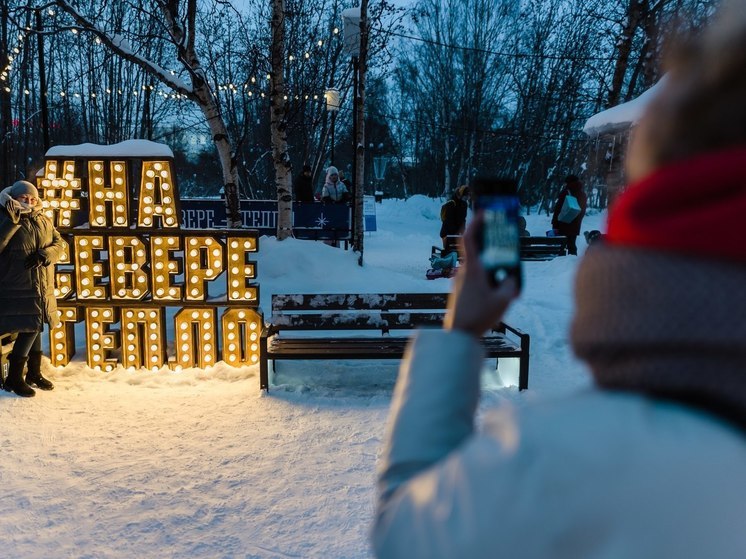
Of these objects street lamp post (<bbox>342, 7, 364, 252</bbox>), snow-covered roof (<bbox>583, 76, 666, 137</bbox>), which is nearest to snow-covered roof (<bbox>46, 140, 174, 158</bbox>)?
street lamp post (<bbox>342, 7, 364, 252</bbox>)

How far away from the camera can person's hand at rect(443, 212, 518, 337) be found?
0.98 m

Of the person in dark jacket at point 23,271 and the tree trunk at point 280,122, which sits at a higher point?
the tree trunk at point 280,122

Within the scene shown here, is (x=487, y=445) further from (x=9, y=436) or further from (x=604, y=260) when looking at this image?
(x=9, y=436)

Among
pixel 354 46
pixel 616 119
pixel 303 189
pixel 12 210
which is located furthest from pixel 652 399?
pixel 303 189

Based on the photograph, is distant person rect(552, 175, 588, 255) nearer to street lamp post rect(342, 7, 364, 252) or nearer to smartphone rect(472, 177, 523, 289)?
street lamp post rect(342, 7, 364, 252)

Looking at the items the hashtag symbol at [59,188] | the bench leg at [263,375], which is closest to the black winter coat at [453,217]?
the bench leg at [263,375]

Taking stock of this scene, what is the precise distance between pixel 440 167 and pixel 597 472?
1671 inches

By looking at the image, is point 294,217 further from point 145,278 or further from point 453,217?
point 145,278

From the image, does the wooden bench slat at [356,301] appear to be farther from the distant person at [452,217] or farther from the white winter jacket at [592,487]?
the distant person at [452,217]

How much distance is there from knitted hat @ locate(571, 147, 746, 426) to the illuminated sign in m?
5.49

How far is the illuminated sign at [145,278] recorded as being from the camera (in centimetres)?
601

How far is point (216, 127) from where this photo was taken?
907 centimetres

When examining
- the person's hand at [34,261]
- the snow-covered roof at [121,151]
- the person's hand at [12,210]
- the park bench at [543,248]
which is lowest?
the park bench at [543,248]

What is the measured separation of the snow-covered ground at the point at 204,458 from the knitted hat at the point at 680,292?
2.18 metres
